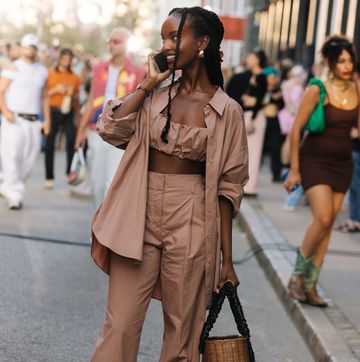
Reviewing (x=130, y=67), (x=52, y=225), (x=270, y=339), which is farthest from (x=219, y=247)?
(x=52, y=225)

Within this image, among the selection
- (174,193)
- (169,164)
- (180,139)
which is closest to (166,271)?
(174,193)

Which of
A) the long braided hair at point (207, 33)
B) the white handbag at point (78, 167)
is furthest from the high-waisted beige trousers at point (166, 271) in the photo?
the white handbag at point (78, 167)

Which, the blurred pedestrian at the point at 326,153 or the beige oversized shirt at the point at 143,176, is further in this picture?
the blurred pedestrian at the point at 326,153

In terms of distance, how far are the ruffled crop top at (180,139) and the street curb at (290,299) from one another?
211cm

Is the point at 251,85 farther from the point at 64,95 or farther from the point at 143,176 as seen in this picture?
the point at 143,176

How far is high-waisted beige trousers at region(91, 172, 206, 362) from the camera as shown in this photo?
402 cm

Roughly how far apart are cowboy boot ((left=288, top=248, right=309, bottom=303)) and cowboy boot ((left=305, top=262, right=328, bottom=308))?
0.04m

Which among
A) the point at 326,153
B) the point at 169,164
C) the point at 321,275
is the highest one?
the point at 169,164

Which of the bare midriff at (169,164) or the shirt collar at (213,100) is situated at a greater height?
the shirt collar at (213,100)

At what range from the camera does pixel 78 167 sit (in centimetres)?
1214

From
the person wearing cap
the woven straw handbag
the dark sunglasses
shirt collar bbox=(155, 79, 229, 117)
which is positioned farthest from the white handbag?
the woven straw handbag

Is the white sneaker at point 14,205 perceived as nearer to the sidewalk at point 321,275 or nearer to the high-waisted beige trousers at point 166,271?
the sidewalk at point 321,275

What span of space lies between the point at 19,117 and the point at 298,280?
5438 mm

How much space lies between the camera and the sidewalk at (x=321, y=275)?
6051 millimetres
